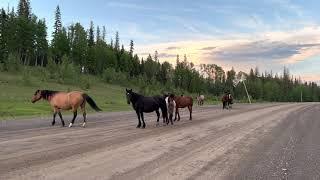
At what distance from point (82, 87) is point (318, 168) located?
78752 mm

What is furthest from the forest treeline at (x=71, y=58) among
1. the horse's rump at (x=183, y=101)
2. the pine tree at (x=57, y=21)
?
the horse's rump at (x=183, y=101)

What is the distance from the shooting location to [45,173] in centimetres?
1017

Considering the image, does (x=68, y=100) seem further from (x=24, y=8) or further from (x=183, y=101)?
(x=24, y=8)

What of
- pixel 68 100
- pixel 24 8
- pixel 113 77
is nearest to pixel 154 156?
pixel 68 100

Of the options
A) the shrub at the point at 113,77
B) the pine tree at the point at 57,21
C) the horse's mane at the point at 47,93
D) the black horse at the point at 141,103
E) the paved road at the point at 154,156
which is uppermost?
the pine tree at the point at 57,21

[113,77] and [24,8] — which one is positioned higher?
[24,8]

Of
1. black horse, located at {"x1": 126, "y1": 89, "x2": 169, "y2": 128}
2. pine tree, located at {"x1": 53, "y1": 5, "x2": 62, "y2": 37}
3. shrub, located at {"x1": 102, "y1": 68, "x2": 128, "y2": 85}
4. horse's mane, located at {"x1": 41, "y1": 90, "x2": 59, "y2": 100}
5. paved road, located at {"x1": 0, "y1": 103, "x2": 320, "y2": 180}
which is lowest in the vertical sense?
paved road, located at {"x1": 0, "y1": 103, "x2": 320, "y2": 180}

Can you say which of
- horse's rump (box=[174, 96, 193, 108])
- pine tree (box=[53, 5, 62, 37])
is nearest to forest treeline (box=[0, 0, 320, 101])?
pine tree (box=[53, 5, 62, 37])

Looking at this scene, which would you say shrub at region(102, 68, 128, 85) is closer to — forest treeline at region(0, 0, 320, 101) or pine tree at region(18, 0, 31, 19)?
forest treeline at region(0, 0, 320, 101)

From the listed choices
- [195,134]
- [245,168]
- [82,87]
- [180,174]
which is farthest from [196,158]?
[82,87]

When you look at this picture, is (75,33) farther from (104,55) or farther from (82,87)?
(82,87)

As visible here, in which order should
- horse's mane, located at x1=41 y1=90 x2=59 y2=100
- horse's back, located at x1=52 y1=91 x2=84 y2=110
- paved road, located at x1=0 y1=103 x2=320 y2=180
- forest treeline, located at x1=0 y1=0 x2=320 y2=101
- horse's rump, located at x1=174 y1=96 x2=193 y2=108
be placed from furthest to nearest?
forest treeline, located at x1=0 y1=0 x2=320 y2=101, horse's rump, located at x1=174 y1=96 x2=193 y2=108, horse's mane, located at x1=41 y1=90 x2=59 y2=100, horse's back, located at x1=52 y1=91 x2=84 y2=110, paved road, located at x1=0 y1=103 x2=320 y2=180

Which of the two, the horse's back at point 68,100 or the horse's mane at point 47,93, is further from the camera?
the horse's mane at point 47,93

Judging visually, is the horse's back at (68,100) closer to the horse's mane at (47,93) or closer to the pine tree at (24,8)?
the horse's mane at (47,93)
